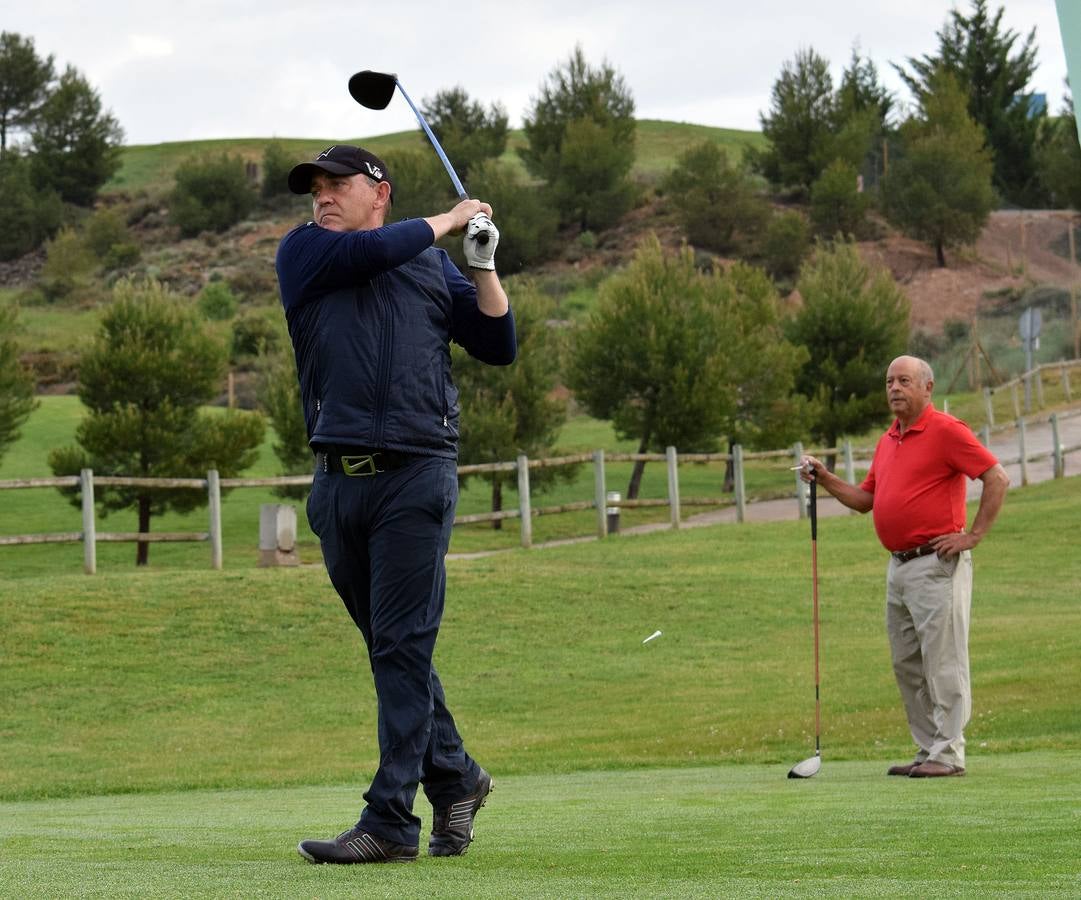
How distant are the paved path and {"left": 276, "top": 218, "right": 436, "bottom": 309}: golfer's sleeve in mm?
24455

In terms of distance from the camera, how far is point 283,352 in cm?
4034

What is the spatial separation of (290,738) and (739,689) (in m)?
4.44

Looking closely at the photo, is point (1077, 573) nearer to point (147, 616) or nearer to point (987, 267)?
point (147, 616)

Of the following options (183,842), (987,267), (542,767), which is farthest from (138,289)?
(987,267)

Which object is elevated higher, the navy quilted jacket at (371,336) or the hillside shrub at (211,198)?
the hillside shrub at (211,198)

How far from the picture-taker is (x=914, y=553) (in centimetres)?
904

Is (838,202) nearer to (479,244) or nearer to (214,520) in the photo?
(214,520)

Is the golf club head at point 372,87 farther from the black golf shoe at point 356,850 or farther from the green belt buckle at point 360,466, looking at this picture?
the black golf shoe at point 356,850

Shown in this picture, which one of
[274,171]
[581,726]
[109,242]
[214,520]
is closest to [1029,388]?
[214,520]

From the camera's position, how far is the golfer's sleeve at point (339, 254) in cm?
496

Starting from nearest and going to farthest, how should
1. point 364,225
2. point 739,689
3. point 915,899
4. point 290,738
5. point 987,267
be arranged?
point 915,899 → point 364,225 → point 290,738 → point 739,689 → point 987,267

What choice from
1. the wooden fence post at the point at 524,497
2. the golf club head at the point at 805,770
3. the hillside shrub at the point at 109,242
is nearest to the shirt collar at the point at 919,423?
the golf club head at the point at 805,770

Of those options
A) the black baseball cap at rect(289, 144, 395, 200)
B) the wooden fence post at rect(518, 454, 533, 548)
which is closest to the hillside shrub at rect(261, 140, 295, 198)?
the wooden fence post at rect(518, 454, 533, 548)

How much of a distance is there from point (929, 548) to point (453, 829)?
451 cm
